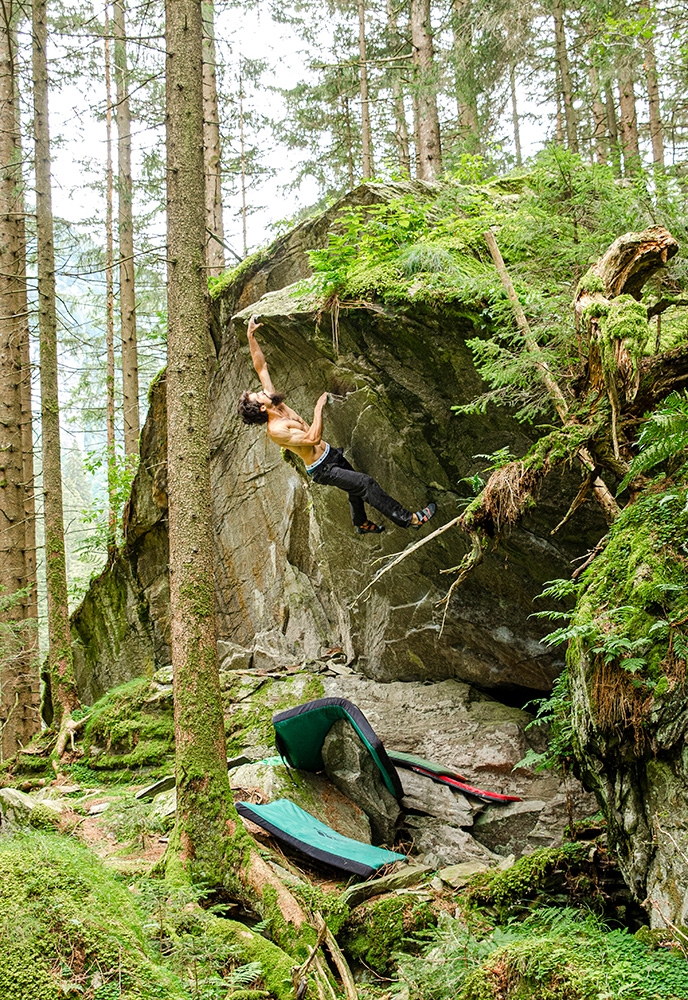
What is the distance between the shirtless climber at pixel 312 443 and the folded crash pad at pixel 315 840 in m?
3.04

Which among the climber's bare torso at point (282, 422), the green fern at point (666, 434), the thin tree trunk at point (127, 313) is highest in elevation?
the thin tree trunk at point (127, 313)

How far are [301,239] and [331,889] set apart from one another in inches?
308

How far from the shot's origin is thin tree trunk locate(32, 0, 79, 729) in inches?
412

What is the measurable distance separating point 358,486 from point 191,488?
2573 millimetres

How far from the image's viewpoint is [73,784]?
915 centimetres

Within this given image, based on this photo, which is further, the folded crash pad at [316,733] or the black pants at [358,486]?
the black pants at [358,486]

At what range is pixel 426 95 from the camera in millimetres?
11570

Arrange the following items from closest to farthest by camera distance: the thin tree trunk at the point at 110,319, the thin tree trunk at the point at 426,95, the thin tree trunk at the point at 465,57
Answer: the thin tree trunk at the point at 465,57, the thin tree trunk at the point at 426,95, the thin tree trunk at the point at 110,319

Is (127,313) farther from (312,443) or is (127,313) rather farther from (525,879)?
(525,879)

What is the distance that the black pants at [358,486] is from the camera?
7387 mm

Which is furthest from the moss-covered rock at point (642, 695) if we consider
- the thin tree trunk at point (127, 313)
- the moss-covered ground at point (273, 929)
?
the thin tree trunk at point (127, 313)

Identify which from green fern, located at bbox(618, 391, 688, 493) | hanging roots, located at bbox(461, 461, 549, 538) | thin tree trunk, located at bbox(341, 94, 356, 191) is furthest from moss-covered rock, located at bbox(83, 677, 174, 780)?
thin tree trunk, located at bbox(341, 94, 356, 191)

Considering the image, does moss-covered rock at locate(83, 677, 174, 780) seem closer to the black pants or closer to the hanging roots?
the black pants

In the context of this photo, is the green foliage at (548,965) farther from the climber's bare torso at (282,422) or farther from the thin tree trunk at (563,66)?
the thin tree trunk at (563,66)
